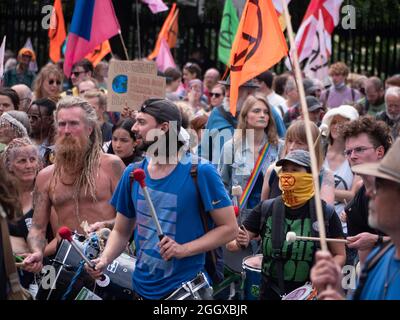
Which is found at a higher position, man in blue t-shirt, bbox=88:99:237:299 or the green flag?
the green flag

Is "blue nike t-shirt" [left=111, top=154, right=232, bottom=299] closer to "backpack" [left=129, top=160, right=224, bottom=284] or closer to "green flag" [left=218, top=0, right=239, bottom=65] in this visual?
"backpack" [left=129, top=160, right=224, bottom=284]

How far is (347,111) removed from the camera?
1062cm

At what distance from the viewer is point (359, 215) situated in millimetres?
7164

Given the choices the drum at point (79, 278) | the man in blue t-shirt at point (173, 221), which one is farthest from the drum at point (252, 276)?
the man in blue t-shirt at point (173, 221)

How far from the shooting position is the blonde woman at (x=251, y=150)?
977 centimetres

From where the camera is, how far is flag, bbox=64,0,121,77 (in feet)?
38.3

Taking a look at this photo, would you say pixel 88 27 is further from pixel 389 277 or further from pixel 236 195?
pixel 389 277

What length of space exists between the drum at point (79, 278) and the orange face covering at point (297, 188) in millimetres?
1168

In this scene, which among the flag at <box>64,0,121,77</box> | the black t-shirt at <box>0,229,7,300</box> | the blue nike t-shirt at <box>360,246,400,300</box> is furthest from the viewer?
the flag at <box>64,0,121,77</box>

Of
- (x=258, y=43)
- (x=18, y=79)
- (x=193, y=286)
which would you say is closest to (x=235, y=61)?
(x=258, y=43)

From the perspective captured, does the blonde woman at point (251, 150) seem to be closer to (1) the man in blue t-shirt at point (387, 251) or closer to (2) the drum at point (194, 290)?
(2) the drum at point (194, 290)

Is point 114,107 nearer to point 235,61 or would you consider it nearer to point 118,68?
point 118,68

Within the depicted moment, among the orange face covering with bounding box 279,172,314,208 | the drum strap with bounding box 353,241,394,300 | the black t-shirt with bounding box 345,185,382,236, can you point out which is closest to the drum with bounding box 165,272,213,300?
the orange face covering with bounding box 279,172,314,208

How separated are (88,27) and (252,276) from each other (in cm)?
454
